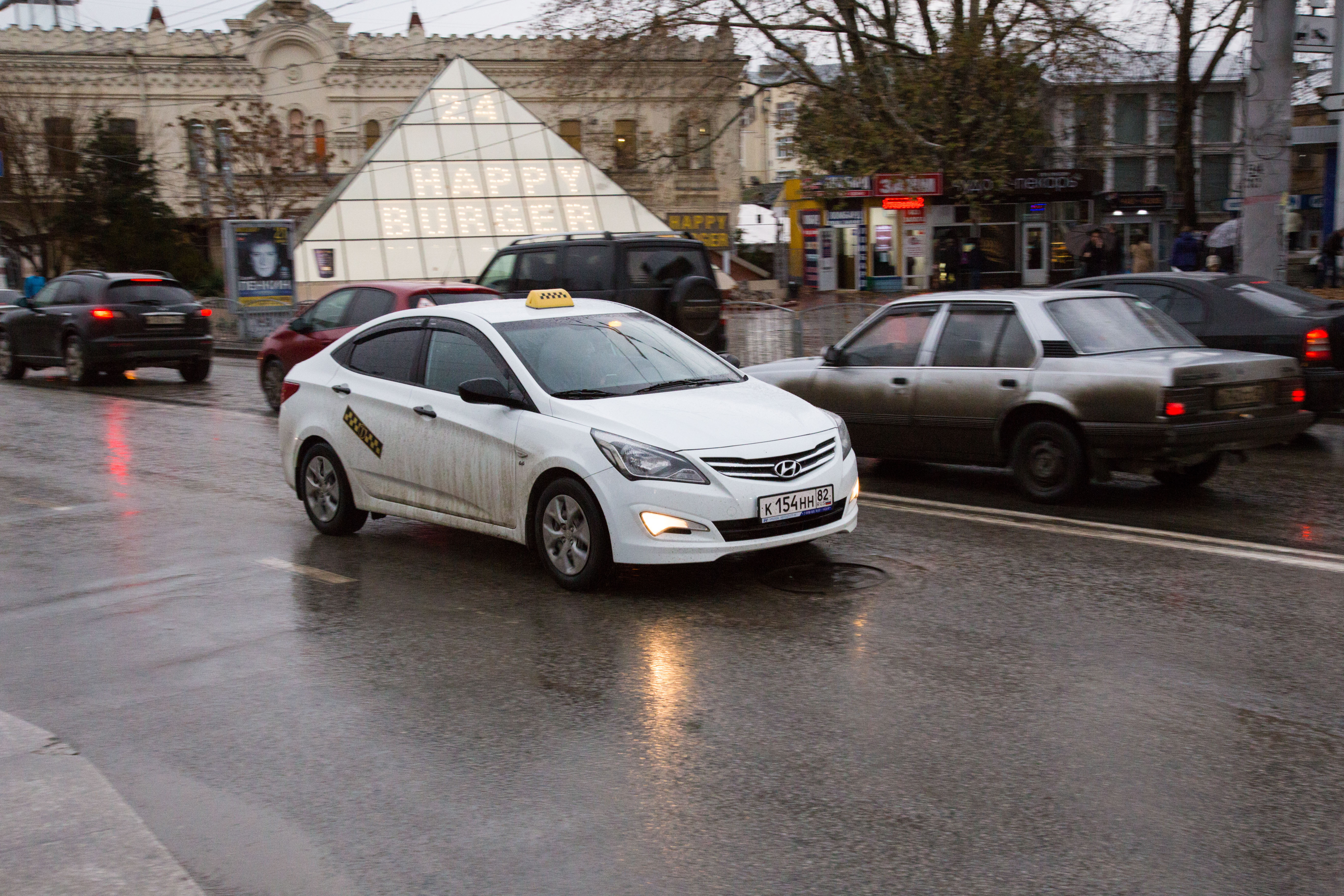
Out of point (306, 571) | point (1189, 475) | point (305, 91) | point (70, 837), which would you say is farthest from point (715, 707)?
point (305, 91)

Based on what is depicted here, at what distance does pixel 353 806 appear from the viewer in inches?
170

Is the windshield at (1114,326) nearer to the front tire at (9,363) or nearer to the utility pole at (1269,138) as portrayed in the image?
the utility pole at (1269,138)

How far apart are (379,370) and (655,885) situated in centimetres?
520

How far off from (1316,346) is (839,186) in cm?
2998

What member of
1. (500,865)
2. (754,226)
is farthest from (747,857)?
(754,226)

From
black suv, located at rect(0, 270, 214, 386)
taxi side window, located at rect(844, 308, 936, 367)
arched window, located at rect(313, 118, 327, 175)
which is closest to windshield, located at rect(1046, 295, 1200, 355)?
taxi side window, located at rect(844, 308, 936, 367)

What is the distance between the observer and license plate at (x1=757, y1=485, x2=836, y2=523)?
6.70 metres

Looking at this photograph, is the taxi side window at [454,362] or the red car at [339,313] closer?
the taxi side window at [454,362]

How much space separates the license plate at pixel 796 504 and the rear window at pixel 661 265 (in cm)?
952

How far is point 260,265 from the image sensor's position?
28875 mm

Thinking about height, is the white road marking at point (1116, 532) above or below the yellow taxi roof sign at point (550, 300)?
below

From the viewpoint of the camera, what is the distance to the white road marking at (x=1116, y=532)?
741cm

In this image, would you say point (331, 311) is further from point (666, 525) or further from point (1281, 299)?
point (1281, 299)

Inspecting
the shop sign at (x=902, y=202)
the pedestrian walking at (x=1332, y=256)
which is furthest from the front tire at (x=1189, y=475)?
the shop sign at (x=902, y=202)
